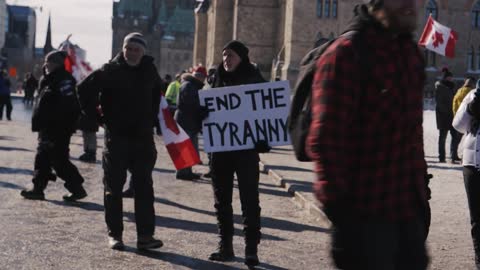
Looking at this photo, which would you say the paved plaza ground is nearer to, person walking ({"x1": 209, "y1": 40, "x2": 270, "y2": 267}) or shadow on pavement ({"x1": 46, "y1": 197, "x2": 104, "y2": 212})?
shadow on pavement ({"x1": 46, "y1": 197, "x2": 104, "y2": 212})

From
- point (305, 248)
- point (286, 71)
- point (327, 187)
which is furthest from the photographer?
point (286, 71)

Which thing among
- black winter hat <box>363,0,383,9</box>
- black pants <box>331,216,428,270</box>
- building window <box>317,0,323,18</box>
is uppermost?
building window <box>317,0,323,18</box>

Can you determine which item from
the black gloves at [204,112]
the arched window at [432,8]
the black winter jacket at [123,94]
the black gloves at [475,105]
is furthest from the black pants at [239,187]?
the arched window at [432,8]

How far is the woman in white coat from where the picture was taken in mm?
7016

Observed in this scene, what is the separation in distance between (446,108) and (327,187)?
16815mm

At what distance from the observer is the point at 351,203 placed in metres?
3.63

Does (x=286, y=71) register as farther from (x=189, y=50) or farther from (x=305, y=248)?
(x=189, y=50)

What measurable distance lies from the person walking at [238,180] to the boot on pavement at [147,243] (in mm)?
604

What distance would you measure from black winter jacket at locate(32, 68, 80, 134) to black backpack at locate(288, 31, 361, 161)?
266 inches

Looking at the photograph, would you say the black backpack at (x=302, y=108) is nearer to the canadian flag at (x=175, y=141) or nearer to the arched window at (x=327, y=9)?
the canadian flag at (x=175, y=141)

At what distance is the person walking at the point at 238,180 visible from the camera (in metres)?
7.26

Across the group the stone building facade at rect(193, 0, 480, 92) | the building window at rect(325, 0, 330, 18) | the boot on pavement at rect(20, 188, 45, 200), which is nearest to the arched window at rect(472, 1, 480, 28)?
the stone building facade at rect(193, 0, 480, 92)

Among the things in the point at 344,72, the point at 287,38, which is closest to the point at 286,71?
the point at 287,38

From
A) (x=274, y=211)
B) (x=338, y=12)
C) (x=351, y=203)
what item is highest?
(x=338, y=12)
